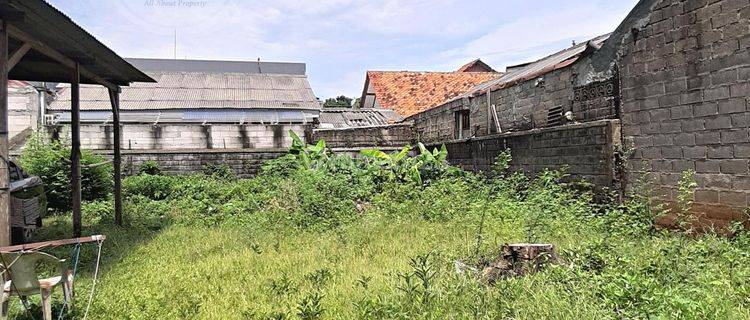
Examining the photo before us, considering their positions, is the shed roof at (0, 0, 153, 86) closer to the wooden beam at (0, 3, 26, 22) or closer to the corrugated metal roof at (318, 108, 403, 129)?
the wooden beam at (0, 3, 26, 22)

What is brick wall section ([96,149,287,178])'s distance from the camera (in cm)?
1332

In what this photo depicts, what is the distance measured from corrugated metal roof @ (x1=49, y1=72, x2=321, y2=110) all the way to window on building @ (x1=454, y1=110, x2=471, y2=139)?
1017 centimetres

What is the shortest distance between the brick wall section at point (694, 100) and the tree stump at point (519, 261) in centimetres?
268

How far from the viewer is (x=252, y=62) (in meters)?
26.4

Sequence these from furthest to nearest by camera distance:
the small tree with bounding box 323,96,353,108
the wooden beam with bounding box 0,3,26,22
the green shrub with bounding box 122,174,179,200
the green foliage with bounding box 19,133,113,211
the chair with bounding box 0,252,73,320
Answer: the small tree with bounding box 323,96,353,108 < the green shrub with bounding box 122,174,179,200 < the green foliage with bounding box 19,133,113,211 < the wooden beam with bounding box 0,3,26,22 < the chair with bounding box 0,252,73,320

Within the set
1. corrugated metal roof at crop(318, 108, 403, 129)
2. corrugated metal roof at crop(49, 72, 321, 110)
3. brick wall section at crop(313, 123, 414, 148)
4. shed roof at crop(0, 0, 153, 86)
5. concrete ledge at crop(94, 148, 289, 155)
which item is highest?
corrugated metal roof at crop(49, 72, 321, 110)

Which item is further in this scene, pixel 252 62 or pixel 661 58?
pixel 252 62

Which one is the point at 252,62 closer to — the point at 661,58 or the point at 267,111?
the point at 267,111

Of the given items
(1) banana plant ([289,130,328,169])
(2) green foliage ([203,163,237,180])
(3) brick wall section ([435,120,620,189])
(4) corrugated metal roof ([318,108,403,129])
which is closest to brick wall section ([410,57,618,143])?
(3) brick wall section ([435,120,620,189])

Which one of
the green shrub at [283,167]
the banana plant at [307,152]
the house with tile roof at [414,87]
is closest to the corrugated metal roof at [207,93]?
the house with tile roof at [414,87]

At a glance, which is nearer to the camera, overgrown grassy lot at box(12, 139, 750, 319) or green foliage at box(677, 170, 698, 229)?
overgrown grassy lot at box(12, 139, 750, 319)

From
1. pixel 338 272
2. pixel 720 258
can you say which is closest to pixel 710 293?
pixel 720 258

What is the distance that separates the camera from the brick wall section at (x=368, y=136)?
1467cm

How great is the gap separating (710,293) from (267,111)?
19.4 metres
